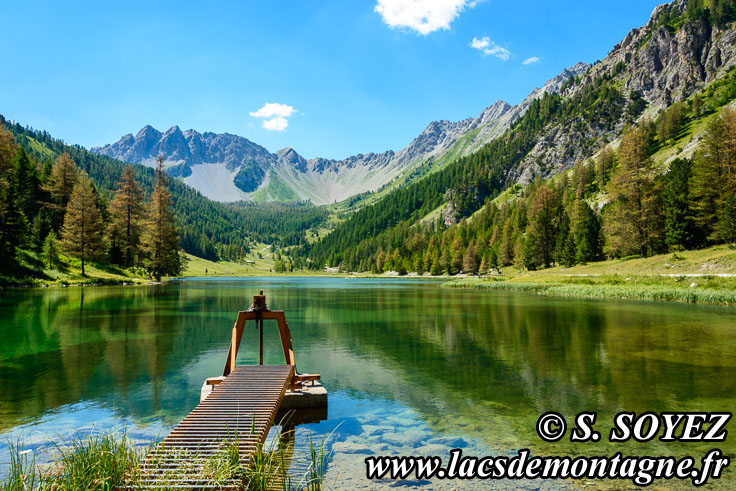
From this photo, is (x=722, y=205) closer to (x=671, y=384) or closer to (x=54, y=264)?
(x=671, y=384)

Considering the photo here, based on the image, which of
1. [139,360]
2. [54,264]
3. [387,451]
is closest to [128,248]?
[54,264]

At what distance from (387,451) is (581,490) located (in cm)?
420

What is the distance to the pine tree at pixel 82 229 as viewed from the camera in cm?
8269

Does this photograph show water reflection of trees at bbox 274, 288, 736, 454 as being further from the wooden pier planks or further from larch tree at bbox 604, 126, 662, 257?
larch tree at bbox 604, 126, 662, 257

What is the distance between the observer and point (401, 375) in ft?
58.2

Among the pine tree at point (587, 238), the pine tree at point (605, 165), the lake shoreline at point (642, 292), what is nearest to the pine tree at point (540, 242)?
the pine tree at point (587, 238)

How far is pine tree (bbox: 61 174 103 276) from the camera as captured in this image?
82688mm

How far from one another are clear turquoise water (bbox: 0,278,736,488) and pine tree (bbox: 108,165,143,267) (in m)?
74.0

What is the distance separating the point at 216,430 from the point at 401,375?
427 inches

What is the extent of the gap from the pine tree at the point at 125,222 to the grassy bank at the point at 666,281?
94.6 metres

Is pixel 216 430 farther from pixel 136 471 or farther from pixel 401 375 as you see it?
pixel 401 375

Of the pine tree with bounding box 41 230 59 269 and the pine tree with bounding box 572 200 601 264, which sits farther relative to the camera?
the pine tree with bounding box 572 200 601 264

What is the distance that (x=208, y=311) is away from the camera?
43.6 meters

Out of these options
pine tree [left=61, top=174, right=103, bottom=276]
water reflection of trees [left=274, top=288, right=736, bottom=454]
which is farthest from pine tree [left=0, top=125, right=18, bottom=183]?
water reflection of trees [left=274, top=288, right=736, bottom=454]
